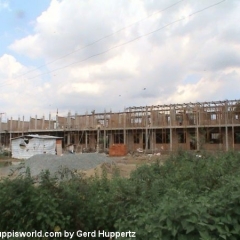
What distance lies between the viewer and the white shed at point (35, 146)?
34125 millimetres

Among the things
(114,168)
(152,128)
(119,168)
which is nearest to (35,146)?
(152,128)

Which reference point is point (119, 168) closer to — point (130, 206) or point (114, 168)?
point (114, 168)

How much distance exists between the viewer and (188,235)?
3059mm

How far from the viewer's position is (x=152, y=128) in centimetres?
3469

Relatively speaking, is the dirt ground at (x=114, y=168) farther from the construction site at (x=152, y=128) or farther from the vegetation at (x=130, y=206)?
the construction site at (x=152, y=128)

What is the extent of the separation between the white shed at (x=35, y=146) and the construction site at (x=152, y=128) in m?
5.31

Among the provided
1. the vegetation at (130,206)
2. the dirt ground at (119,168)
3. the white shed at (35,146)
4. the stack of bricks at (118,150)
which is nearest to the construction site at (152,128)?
the stack of bricks at (118,150)

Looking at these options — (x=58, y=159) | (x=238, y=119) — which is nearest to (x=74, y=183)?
(x=58, y=159)

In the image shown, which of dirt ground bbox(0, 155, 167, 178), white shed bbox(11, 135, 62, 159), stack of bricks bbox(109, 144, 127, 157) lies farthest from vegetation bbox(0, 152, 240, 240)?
white shed bbox(11, 135, 62, 159)

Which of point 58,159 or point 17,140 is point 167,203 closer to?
point 58,159

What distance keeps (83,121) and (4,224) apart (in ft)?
117

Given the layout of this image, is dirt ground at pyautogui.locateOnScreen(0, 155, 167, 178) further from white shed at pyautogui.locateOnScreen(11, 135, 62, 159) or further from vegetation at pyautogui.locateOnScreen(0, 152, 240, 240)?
white shed at pyautogui.locateOnScreen(11, 135, 62, 159)

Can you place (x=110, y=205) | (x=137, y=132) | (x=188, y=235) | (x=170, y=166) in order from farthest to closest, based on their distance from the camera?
1. (x=137, y=132)
2. (x=170, y=166)
3. (x=110, y=205)
4. (x=188, y=235)

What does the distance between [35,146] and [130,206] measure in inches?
1239
